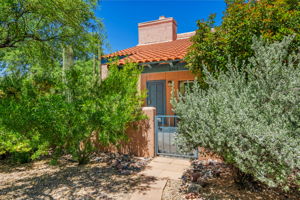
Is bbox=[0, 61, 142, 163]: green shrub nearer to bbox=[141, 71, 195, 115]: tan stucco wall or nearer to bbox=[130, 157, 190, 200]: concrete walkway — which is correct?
bbox=[130, 157, 190, 200]: concrete walkway


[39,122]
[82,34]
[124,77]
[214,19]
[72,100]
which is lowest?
[39,122]

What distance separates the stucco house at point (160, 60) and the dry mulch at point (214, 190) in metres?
2.48

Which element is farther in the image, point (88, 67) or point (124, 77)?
point (88, 67)

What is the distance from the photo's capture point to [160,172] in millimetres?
4773

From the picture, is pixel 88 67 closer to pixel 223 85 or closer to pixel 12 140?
pixel 12 140

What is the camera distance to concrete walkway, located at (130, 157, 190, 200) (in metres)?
3.65

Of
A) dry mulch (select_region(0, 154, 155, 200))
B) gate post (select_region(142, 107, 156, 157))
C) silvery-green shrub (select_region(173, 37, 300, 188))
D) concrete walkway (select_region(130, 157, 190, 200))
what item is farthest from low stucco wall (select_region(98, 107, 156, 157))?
silvery-green shrub (select_region(173, 37, 300, 188))

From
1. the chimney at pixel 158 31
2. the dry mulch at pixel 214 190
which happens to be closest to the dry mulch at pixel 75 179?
the dry mulch at pixel 214 190

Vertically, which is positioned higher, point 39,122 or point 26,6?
point 26,6

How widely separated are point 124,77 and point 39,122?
110 inches

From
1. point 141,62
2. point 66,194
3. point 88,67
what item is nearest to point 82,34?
point 141,62

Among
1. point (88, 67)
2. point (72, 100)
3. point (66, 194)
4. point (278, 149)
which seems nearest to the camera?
point (278, 149)

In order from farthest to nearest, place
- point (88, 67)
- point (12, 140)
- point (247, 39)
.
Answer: point (88, 67), point (247, 39), point (12, 140)

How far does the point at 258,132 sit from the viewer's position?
2.38 metres
